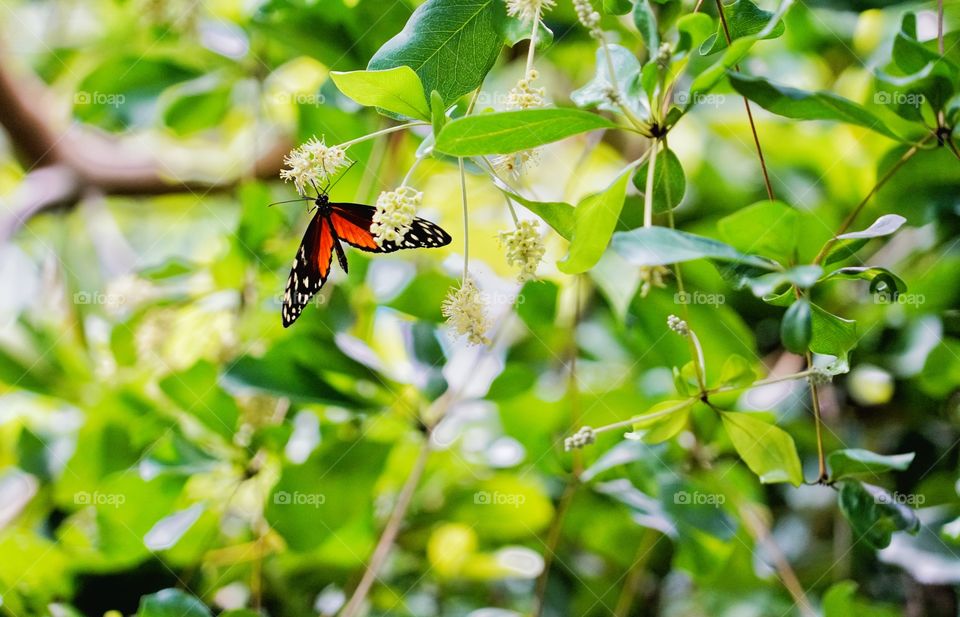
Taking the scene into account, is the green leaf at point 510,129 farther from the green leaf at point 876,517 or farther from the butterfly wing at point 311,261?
the green leaf at point 876,517

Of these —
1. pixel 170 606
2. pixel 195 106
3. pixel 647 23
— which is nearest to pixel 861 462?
pixel 647 23

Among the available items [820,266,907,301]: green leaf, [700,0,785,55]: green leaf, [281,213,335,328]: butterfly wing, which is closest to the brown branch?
[281,213,335,328]: butterfly wing

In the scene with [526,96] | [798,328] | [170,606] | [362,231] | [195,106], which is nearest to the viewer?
[798,328]

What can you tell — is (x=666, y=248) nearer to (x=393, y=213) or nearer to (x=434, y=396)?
(x=393, y=213)

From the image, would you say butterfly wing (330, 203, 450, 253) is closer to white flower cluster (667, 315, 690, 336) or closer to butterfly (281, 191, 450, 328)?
butterfly (281, 191, 450, 328)

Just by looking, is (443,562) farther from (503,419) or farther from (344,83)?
(344,83)

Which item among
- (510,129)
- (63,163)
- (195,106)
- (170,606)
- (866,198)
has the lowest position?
(170,606)
